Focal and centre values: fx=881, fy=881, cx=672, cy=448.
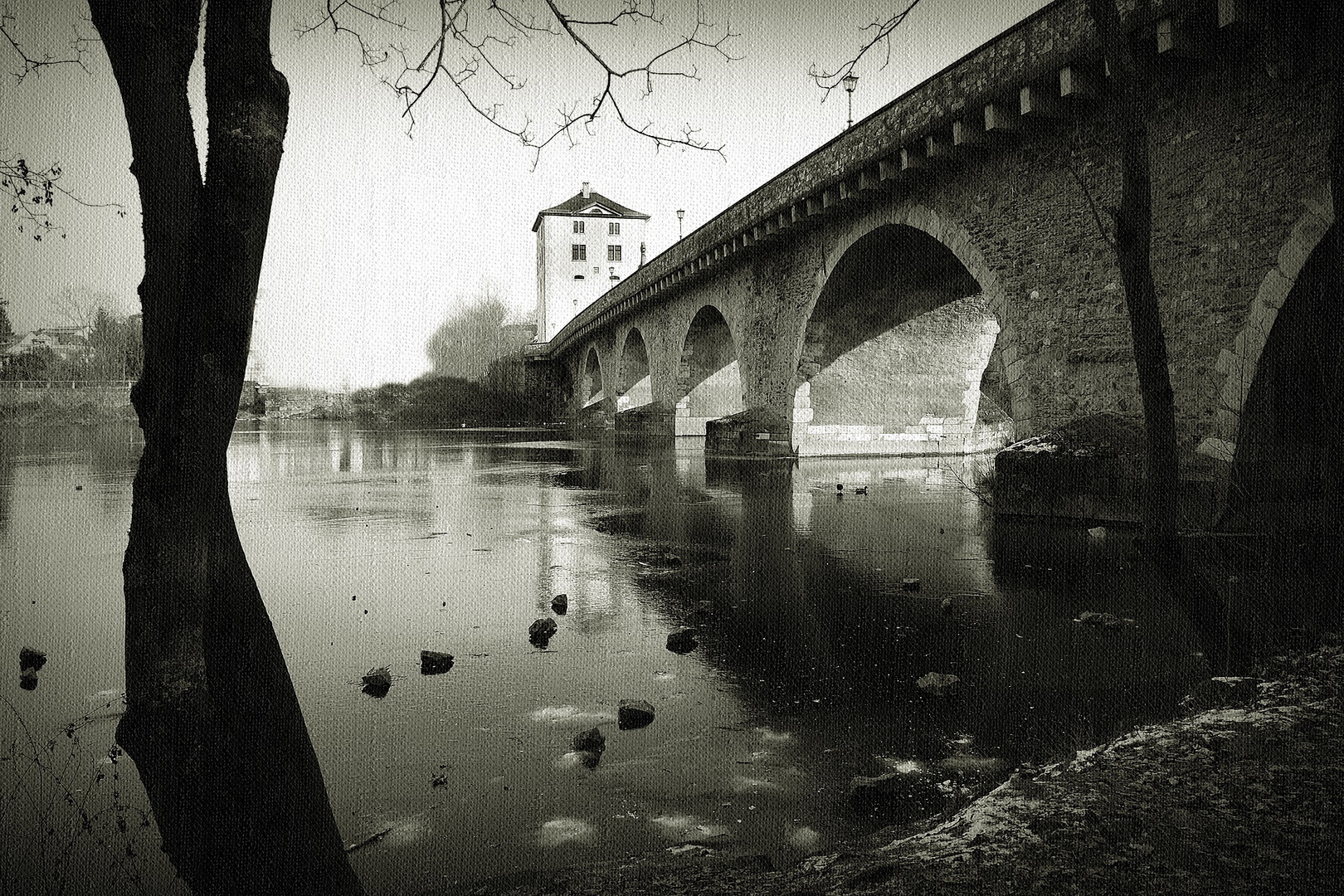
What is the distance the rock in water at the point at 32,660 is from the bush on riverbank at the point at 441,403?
2268 inches

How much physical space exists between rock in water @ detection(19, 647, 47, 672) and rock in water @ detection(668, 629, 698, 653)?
3.21m

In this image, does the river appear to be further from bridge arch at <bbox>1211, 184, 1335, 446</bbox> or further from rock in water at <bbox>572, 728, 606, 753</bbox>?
bridge arch at <bbox>1211, 184, 1335, 446</bbox>

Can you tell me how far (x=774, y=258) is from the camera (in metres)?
21.4

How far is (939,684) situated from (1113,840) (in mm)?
1759

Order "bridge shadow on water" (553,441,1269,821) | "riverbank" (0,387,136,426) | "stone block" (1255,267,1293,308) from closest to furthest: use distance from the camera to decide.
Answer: "bridge shadow on water" (553,441,1269,821)
"stone block" (1255,267,1293,308)
"riverbank" (0,387,136,426)

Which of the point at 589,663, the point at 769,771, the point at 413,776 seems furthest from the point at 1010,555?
the point at 413,776

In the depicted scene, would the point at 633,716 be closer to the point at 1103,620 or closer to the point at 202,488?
the point at 202,488

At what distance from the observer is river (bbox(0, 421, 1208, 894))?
2812 millimetres

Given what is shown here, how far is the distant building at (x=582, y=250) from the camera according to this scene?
231ft

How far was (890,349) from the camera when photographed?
69.3 feet

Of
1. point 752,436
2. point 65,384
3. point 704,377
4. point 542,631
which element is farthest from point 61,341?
point 542,631

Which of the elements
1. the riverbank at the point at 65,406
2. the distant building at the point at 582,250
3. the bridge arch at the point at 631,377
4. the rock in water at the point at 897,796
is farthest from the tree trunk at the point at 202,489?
the distant building at the point at 582,250

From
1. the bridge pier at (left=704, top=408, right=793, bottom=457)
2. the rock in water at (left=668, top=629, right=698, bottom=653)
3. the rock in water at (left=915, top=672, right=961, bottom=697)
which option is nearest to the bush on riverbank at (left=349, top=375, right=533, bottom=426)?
the bridge pier at (left=704, top=408, right=793, bottom=457)

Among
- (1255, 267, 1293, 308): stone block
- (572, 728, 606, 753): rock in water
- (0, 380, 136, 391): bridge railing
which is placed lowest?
(572, 728, 606, 753): rock in water
